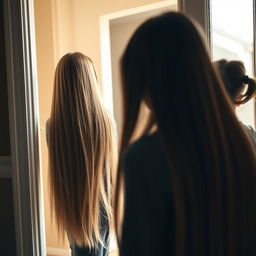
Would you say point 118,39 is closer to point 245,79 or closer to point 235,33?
point 235,33

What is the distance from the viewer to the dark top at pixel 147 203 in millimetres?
590

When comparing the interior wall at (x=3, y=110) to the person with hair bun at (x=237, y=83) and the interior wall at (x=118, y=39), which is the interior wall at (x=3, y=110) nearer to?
the person with hair bun at (x=237, y=83)

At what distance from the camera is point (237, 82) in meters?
1.19

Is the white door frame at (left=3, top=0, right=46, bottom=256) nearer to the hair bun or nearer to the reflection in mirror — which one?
the reflection in mirror

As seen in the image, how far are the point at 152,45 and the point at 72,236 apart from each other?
1.14 meters

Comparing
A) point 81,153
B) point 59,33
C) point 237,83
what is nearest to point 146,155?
point 237,83

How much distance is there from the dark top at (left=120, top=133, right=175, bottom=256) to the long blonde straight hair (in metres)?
0.82

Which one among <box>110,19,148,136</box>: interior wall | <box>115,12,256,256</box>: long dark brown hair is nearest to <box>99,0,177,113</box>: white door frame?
<box>110,19,148,136</box>: interior wall

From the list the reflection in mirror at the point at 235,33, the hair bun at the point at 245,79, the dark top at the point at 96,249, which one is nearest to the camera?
the hair bun at the point at 245,79

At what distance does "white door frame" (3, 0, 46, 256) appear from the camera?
5.20 ft

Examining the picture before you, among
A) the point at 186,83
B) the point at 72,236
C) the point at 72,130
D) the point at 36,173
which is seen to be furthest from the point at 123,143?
the point at 36,173

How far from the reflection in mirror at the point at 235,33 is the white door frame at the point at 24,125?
3.06ft

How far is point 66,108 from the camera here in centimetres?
145

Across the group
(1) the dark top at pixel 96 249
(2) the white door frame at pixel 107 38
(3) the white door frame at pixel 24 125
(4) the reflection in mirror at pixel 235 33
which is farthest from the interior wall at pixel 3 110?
(2) the white door frame at pixel 107 38
